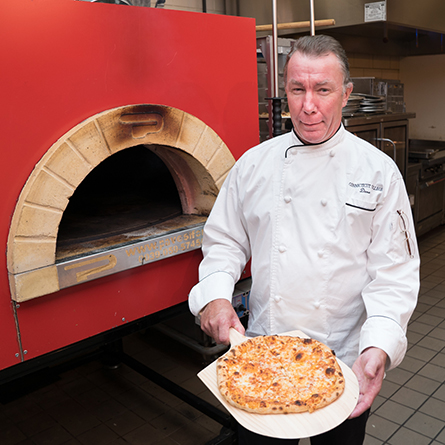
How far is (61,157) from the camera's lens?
168 centimetres

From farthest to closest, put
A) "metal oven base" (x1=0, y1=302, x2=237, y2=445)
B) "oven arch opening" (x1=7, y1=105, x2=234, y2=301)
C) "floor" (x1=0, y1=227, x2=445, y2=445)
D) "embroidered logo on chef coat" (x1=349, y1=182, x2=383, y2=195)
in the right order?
"floor" (x1=0, y1=227, x2=445, y2=445) → "metal oven base" (x1=0, y1=302, x2=237, y2=445) → "oven arch opening" (x1=7, y1=105, x2=234, y2=301) → "embroidered logo on chef coat" (x1=349, y1=182, x2=383, y2=195)

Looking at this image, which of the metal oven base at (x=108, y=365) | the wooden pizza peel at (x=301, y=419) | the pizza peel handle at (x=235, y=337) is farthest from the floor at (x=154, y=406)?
the wooden pizza peel at (x=301, y=419)

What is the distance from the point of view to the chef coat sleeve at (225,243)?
67.2 inches

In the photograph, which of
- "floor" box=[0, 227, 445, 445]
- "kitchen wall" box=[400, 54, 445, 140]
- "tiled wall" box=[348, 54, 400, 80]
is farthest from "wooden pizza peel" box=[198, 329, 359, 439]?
"kitchen wall" box=[400, 54, 445, 140]

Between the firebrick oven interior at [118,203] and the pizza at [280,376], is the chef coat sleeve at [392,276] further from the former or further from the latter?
the firebrick oven interior at [118,203]

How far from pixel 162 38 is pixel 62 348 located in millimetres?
1303

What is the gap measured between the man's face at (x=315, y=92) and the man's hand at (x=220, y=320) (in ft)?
2.10

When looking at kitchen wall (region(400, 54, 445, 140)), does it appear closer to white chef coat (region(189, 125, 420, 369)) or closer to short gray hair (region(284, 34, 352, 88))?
white chef coat (region(189, 125, 420, 369))

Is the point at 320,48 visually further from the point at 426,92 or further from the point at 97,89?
the point at 426,92

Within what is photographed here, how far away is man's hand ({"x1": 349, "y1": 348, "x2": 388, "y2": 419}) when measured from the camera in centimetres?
128

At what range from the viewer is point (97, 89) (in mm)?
1762

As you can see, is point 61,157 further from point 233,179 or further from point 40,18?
point 233,179

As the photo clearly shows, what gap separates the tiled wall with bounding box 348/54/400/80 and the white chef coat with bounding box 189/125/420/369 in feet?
→ 13.6

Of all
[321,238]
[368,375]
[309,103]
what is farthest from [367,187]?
[368,375]
